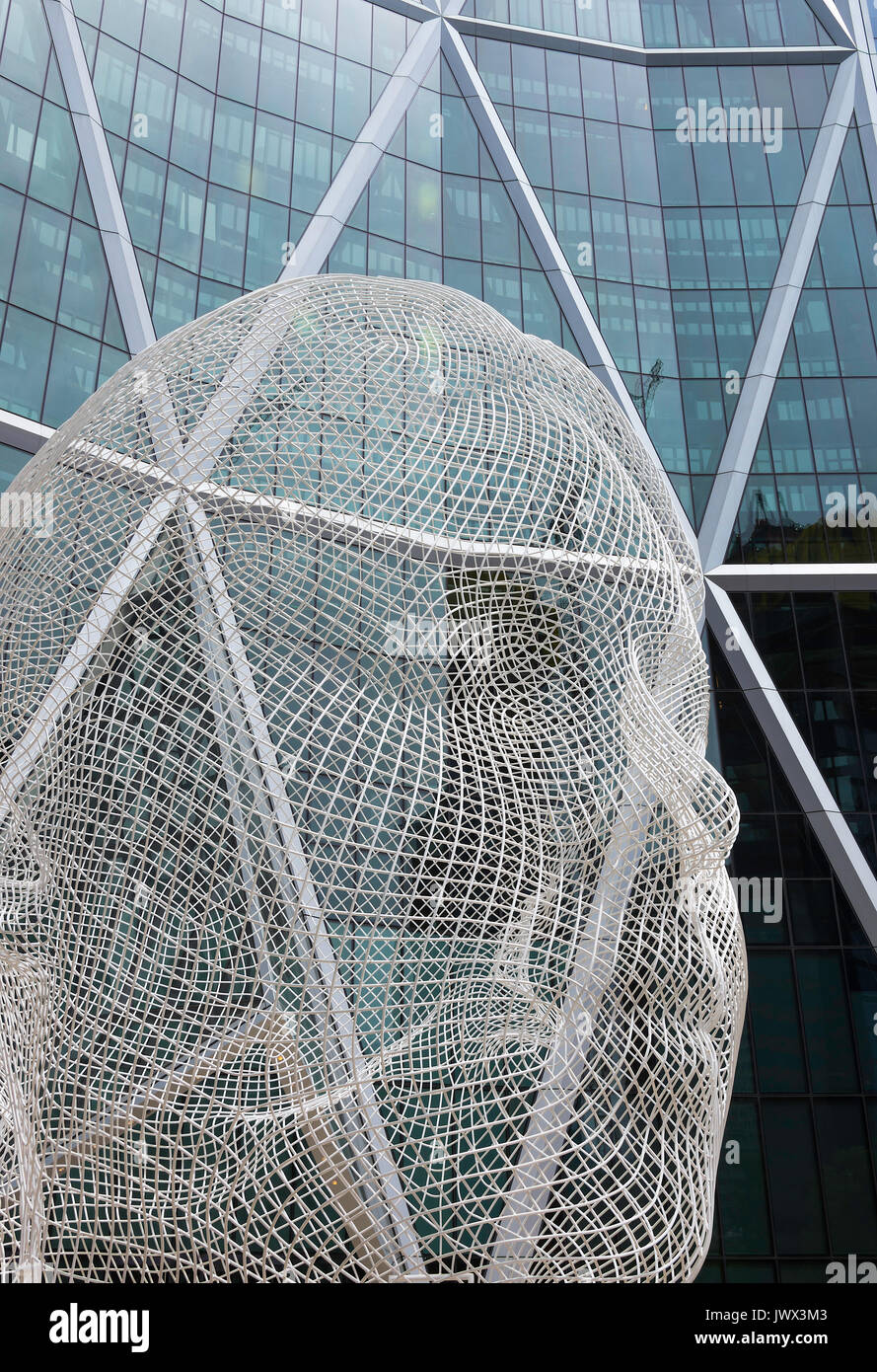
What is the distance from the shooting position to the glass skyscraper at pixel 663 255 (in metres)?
21.1

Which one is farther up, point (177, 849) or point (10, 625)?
point (10, 625)

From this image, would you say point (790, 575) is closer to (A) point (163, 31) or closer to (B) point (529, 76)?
(B) point (529, 76)

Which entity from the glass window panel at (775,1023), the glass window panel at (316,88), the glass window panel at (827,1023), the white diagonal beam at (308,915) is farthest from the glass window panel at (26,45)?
the glass window panel at (827,1023)

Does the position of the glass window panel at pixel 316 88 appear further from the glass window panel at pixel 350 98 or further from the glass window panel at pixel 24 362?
the glass window panel at pixel 24 362

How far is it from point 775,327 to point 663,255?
3368 millimetres

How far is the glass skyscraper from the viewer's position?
21094 mm

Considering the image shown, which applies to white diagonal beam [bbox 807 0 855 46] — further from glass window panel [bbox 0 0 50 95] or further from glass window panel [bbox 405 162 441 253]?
glass window panel [bbox 0 0 50 95]

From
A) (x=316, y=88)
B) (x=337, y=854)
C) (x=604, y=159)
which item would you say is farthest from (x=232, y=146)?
(x=337, y=854)

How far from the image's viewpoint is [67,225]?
69.7 feet

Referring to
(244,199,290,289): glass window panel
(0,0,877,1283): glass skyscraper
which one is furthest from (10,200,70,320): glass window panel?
(244,199,290,289): glass window panel

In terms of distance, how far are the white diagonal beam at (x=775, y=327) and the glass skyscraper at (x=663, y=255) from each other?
62 mm
